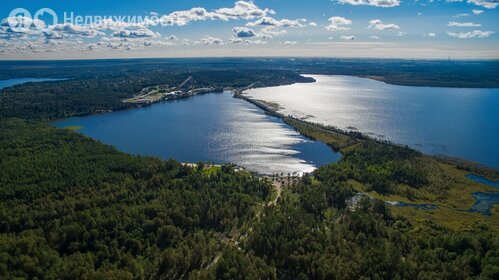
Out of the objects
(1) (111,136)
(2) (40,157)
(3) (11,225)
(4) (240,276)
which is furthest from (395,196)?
(1) (111,136)

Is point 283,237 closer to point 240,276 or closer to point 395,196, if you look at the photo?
point 240,276

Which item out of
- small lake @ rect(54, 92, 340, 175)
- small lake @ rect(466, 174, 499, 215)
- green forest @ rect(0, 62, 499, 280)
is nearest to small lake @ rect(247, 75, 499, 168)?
small lake @ rect(466, 174, 499, 215)

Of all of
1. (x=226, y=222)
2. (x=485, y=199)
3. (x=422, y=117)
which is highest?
→ (x=422, y=117)

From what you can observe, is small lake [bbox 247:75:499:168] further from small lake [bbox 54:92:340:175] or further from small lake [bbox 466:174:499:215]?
small lake [bbox 54:92:340:175]

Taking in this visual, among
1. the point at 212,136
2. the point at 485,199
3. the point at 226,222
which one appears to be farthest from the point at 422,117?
the point at 226,222

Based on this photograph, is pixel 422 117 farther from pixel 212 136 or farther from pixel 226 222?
pixel 226 222

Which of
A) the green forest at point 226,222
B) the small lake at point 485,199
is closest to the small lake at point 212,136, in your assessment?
the green forest at point 226,222
